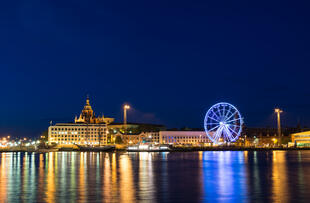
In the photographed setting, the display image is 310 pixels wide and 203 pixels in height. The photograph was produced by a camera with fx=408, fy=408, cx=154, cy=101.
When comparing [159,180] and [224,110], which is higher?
[224,110]

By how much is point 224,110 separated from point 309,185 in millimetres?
78990

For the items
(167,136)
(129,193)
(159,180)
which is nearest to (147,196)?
(129,193)

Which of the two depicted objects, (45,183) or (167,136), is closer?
(45,183)

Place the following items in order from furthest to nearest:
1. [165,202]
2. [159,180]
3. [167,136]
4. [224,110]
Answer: [167,136] → [224,110] → [159,180] → [165,202]

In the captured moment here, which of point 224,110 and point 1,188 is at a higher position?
point 224,110

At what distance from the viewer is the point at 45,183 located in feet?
87.0

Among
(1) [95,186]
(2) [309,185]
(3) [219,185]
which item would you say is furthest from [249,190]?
(1) [95,186]

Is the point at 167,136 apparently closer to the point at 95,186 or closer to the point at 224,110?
the point at 224,110

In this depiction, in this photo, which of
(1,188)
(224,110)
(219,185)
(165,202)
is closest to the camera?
(165,202)

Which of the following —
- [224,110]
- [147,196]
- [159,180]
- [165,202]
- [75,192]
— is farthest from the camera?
[224,110]

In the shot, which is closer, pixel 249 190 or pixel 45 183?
pixel 249 190

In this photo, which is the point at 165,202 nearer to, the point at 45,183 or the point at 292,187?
the point at 292,187

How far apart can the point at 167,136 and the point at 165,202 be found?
594 ft

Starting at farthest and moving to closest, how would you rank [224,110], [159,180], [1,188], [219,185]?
[224,110] < [159,180] < [219,185] < [1,188]
